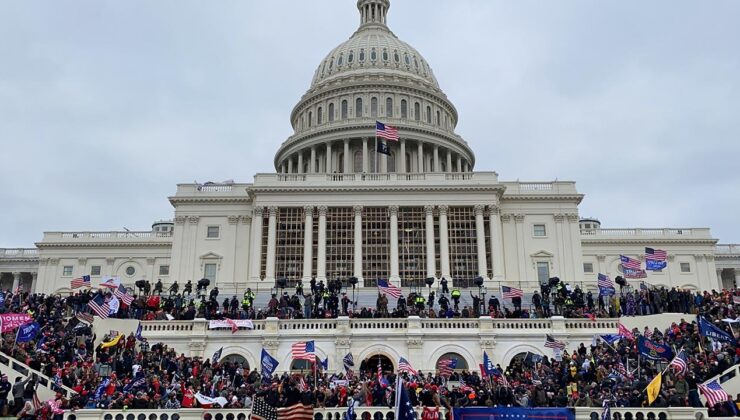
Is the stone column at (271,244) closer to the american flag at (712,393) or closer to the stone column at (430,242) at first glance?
the stone column at (430,242)

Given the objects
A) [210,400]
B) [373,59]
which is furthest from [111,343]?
[373,59]

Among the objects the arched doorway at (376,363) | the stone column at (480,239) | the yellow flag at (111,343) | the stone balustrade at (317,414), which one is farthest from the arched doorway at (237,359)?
the stone column at (480,239)

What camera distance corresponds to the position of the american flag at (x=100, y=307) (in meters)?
36.3

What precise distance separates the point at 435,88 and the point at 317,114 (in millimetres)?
17032

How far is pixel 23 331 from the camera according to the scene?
103 ft

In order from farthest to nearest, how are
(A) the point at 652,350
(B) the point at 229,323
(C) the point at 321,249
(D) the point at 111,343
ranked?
(C) the point at 321,249 → (B) the point at 229,323 → (D) the point at 111,343 → (A) the point at 652,350

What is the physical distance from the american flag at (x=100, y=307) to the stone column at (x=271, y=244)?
27.9 meters

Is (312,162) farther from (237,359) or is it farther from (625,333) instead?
(625,333)

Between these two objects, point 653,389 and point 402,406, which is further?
point 653,389

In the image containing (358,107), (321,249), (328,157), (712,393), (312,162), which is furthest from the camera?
(358,107)

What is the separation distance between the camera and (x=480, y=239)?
2618 inches

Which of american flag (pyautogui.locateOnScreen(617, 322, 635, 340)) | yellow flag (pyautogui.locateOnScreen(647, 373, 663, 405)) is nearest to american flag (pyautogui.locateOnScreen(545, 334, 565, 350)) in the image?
american flag (pyautogui.locateOnScreen(617, 322, 635, 340))

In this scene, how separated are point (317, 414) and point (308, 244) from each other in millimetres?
42923

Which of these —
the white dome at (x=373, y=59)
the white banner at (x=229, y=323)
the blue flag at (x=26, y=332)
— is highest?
the white dome at (x=373, y=59)
